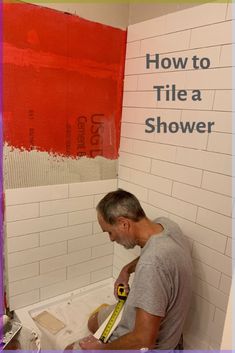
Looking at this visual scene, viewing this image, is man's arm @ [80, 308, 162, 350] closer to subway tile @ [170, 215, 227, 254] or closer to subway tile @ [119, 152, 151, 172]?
subway tile @ [170, 215, 227, 254]

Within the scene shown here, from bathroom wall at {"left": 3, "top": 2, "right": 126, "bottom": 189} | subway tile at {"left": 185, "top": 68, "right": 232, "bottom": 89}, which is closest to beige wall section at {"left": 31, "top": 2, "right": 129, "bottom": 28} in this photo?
bathroom wall at {"left": 3, "top": 2, "right": 126, "bottom": 189}

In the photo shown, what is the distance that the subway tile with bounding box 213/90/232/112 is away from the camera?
4.16 ft

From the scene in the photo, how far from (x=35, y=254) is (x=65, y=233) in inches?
8.7

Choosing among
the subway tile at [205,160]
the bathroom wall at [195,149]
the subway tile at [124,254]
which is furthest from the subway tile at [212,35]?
the subway tile at [124,254]

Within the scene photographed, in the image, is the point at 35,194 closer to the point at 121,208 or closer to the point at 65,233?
the point at 65,233

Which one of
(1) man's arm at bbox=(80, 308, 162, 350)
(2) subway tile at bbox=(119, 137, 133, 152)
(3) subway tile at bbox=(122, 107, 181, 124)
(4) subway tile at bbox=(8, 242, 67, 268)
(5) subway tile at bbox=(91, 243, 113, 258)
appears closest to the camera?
(1) man's arm at bbox=(80, 308, 162, 350)

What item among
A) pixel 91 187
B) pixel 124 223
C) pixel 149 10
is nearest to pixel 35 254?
pixel 91 187

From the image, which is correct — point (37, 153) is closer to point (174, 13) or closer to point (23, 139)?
point (23, 139)

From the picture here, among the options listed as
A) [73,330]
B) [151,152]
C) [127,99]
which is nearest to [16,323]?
[73,330]

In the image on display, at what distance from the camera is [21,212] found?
1.63 m

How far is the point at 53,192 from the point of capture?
174cm

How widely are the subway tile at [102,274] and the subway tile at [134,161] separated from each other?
80cm

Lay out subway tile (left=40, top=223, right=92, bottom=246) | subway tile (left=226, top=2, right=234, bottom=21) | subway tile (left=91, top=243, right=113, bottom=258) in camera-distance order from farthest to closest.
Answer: subway tile (left=91, top=243, right=113, bottom=258), subway tile (left=40, top=223, right=92, bottom=246), subway tile (left=226, top=2, right=234, bottom=21)

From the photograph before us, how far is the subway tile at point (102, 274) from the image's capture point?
2.07 metres
